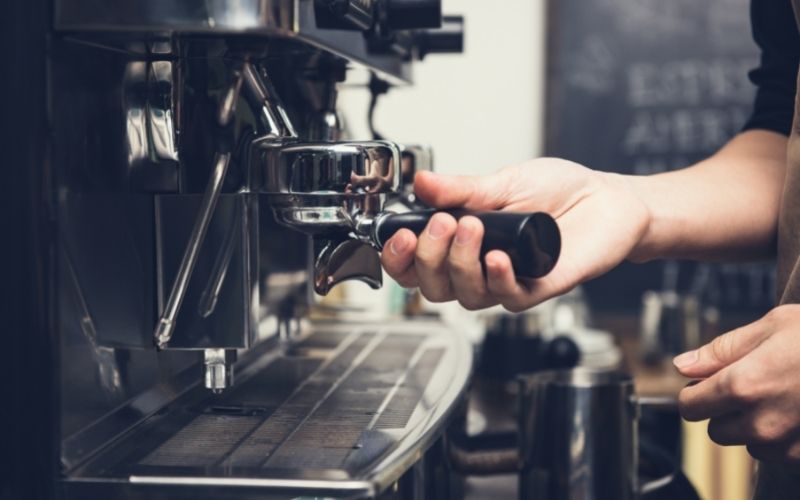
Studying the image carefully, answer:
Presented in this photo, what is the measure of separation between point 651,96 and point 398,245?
1.94 meters

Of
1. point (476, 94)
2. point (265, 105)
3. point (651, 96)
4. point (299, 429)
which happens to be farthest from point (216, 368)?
point (651, 96)

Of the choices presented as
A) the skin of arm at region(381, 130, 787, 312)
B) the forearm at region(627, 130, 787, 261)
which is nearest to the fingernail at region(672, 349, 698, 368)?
the skin of arm at region(381, 130, 787, 312)

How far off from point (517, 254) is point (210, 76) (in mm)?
278

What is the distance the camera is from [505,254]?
0.66m

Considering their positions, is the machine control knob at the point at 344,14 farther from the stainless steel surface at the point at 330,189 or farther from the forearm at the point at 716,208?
the forearm at the point at 716,208

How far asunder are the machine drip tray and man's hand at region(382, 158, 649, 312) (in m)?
0.11

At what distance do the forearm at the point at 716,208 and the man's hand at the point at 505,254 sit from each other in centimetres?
3

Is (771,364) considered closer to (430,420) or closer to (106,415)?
(430,420)

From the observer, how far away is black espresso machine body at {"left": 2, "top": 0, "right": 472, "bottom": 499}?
61 centimetres

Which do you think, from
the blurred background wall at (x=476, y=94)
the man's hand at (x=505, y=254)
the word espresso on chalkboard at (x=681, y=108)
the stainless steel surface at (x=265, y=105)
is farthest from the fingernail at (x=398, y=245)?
the word espresso on chalkboard at (x=681, y=108)

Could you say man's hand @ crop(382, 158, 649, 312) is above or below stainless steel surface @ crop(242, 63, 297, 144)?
below

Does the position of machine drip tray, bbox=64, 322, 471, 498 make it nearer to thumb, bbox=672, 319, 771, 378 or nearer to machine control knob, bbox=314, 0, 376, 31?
thumb, bbox=672, 319, 771, 378

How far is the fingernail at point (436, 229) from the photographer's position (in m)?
0.68

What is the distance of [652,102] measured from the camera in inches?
98.6
